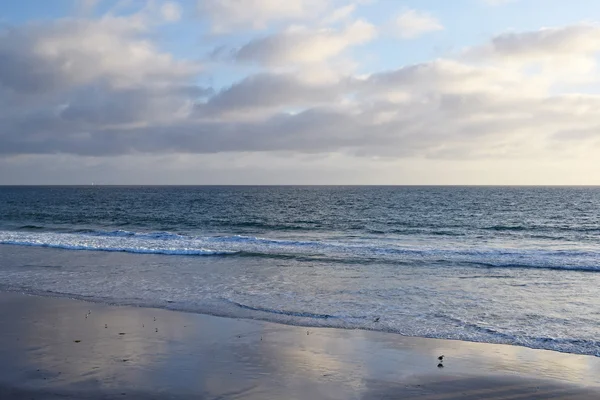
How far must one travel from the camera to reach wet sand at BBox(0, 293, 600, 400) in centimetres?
923

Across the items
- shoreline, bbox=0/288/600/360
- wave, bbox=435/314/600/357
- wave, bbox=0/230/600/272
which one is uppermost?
wave, bbox=0/230/600/272

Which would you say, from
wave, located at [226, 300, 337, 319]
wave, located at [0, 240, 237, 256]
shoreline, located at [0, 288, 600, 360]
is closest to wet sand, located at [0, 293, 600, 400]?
shoreline, located at [0, 288, 600, 360]

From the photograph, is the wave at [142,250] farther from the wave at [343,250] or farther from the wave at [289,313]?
the wave at [289,313]

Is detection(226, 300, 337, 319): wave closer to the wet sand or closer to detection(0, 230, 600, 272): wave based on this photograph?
the wet sand

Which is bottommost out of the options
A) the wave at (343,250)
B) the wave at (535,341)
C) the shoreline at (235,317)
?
the shoreline at (235,317)

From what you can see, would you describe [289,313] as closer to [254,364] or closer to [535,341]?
[254,364]

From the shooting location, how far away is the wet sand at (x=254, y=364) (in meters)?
9.23

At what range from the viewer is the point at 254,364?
1066 cm

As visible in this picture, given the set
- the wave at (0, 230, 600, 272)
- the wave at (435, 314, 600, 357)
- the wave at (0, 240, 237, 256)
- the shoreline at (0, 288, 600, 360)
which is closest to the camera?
the wave at (435, 314, 600, 357)

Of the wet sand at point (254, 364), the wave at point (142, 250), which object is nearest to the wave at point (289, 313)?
the wet sand at point (254, 364)

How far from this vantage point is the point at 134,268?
23.6 meters

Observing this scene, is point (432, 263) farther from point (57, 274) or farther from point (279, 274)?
point (57, 274)

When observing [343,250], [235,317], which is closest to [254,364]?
[235,317]

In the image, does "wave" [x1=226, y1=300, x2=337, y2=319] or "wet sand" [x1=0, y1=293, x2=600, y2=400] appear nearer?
"wet sand" [x1=0, y1=293, x2=600, y2=400]
